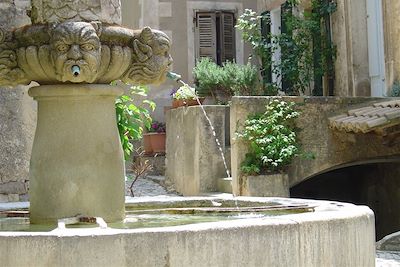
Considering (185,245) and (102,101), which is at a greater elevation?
(102,101)

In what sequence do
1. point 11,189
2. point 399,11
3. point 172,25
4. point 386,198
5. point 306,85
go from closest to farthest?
point 11,189 → point 399,11 → point 386,198 → point 306,85 → point 172,25

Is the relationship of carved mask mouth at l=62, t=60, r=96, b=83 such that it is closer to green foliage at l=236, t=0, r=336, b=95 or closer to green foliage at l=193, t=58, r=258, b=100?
green foliage at l=236, t=0, r=336, b=95

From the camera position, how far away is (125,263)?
356 cm

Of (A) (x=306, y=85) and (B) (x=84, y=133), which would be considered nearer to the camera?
(B) (x=84, y=133)

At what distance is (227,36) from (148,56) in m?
13.3

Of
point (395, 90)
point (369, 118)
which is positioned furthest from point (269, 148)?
point (395, 90)

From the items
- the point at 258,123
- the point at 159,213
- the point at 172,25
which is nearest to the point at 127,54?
the point at 159,213

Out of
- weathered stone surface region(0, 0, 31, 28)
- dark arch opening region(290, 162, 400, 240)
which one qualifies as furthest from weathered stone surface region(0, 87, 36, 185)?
dark arch opening region(290, 162, 400, 240)

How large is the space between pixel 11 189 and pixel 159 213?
2769mm

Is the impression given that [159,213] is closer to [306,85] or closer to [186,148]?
[186,148]

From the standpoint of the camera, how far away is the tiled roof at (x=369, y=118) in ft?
30.7

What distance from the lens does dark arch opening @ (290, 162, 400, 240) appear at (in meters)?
11.9

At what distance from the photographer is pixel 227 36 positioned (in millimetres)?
17766

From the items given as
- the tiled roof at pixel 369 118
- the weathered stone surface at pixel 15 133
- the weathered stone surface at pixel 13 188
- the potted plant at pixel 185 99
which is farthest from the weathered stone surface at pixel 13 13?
the potted plant at pixel 185 99
